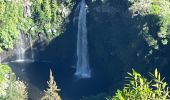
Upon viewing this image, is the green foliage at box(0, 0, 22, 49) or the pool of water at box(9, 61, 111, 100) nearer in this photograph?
the pool of water at box(9, 61, 111, 100)

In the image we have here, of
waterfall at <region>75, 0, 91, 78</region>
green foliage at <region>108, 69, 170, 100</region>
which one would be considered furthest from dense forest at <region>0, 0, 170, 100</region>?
green foliage at <region>108, 69, 170, 100</region>

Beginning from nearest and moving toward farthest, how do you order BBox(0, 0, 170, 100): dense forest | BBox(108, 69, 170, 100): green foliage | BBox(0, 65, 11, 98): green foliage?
BBox(108, 69, 170, 100): green foliage
BBox(0, 65, 11, 98): green foliage
BBox(0, 0, 170, 100): dense forest

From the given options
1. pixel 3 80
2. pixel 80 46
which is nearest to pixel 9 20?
pixel 80 46

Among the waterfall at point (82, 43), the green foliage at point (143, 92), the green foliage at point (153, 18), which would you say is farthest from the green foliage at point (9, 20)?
the green foliage at point (143, 92)

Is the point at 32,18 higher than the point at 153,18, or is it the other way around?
the point at 32,18

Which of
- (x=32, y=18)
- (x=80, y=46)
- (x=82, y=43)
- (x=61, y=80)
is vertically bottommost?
(x=61, y=80)

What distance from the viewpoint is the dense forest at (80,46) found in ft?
215

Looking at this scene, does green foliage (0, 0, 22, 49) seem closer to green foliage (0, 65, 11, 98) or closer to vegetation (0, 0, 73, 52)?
vegetation (0, 0, 73, 52)

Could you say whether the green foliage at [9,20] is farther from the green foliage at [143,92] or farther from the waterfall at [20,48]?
the green foliage at [143,92]

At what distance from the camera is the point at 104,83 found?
250ft

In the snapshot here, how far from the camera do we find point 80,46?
3425 inches

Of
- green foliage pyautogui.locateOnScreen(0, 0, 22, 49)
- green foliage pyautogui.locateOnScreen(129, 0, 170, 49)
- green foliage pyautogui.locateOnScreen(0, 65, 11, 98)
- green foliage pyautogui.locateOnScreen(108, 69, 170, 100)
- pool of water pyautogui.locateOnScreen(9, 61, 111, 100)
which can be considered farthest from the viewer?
green foliage pyautogui.locateOnScreen(0, 0, 22, 49)

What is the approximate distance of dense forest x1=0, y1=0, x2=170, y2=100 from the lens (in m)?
65.5

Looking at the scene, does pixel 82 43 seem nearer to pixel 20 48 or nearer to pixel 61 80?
pixel 61 80
